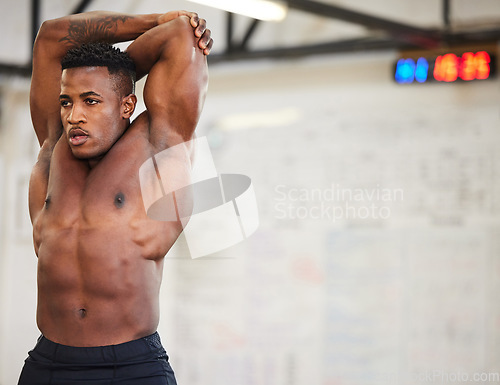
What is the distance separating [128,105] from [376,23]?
111 cm

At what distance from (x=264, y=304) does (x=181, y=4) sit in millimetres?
1086

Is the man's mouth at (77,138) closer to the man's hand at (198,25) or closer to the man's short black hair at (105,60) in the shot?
the man's short black hair at (105,60)

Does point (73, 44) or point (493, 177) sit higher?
point (73, 44)

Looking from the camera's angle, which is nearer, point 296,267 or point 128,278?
point 128,278

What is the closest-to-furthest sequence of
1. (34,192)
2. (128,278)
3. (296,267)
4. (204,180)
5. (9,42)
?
1. (128,278)
2. (34,192)
3. (204,180)
4. (296,267)
5. (9,42)

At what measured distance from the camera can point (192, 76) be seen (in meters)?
1.37

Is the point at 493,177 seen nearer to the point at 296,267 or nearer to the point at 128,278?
the point at 296,267

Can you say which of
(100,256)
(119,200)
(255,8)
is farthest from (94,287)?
(255,8)

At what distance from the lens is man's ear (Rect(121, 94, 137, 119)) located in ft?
4.49

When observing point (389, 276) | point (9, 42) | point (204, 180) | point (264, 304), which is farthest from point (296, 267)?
point (9, 42)

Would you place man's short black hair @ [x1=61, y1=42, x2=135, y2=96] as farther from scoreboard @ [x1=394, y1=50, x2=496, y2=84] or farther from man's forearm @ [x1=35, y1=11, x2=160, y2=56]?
scoreboard @ [x1=394, y1=50, x2=496, y2=84]

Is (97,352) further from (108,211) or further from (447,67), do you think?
(447,67)

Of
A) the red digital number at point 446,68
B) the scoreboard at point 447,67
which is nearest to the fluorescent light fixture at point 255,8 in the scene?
the scoreboard at point 447,67

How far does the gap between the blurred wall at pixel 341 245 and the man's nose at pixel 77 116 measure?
0.86 m
